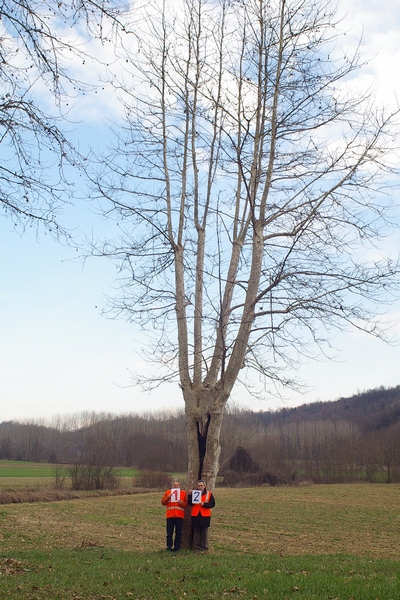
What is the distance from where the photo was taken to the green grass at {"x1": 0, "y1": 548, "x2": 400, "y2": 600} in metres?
6.71

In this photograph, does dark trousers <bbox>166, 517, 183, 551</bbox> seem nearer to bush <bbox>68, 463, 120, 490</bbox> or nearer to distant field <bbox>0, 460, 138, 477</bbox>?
bush <bbox>68, 463, 120, 490</bbox>

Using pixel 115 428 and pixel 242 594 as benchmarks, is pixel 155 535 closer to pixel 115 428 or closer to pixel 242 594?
pixel 242 594

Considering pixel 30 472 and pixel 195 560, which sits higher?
pixel 30 472

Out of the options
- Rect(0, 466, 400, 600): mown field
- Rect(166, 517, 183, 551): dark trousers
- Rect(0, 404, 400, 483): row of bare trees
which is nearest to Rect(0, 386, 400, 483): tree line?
Rect(0, 404, 400, 483): row of bare trees

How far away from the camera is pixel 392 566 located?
9.37 m

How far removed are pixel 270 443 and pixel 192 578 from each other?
7351cm

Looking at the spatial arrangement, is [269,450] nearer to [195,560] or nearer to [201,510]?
[201,510]

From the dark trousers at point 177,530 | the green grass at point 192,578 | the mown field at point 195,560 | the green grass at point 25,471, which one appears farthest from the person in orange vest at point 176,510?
the green grass at point 25,471

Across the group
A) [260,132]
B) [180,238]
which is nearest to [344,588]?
[180,238]

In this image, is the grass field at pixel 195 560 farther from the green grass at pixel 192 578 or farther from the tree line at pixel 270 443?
the tree line at pixel 270 443

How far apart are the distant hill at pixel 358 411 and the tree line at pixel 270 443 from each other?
0.74 ft

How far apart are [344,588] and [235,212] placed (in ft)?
25.4

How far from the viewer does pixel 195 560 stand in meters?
9.55

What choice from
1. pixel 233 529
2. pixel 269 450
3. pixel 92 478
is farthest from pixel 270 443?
pixel 233 529
